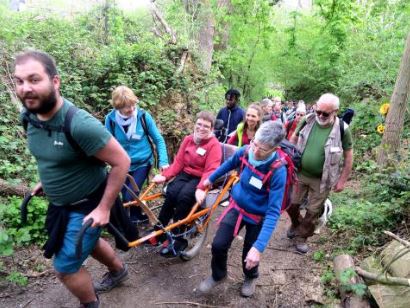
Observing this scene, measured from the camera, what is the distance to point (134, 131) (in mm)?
4531

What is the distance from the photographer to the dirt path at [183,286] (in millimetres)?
3713

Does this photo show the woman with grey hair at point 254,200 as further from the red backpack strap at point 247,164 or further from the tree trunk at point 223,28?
the tree trunk at point 223,28

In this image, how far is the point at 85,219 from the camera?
258 centimetres

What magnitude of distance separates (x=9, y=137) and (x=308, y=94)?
66.2ft

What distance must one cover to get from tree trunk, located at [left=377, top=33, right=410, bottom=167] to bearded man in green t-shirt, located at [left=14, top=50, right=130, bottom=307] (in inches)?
238

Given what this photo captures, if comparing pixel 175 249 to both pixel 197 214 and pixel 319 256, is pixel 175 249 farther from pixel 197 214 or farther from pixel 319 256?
pixel 319 256

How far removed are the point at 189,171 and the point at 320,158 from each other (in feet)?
5.73

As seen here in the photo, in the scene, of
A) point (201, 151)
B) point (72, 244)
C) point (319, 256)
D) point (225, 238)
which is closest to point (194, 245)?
point (225, 238)

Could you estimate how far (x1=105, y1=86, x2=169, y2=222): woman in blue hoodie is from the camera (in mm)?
4320

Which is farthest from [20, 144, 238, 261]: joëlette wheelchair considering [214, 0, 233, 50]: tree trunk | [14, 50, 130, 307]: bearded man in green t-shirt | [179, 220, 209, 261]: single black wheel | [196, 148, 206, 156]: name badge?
[214, 0, 233, 50]: tree trunk

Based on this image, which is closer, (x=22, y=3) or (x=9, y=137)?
(x=9, y=137)

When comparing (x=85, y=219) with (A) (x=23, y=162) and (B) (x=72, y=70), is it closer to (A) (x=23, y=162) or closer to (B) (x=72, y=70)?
(A) (x=23, y=162)

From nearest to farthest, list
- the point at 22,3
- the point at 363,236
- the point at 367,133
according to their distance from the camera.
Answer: the point at 363,236
the point at 367,133
the point at 22,3

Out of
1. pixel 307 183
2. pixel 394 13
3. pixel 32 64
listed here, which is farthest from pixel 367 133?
pixel 32 64
